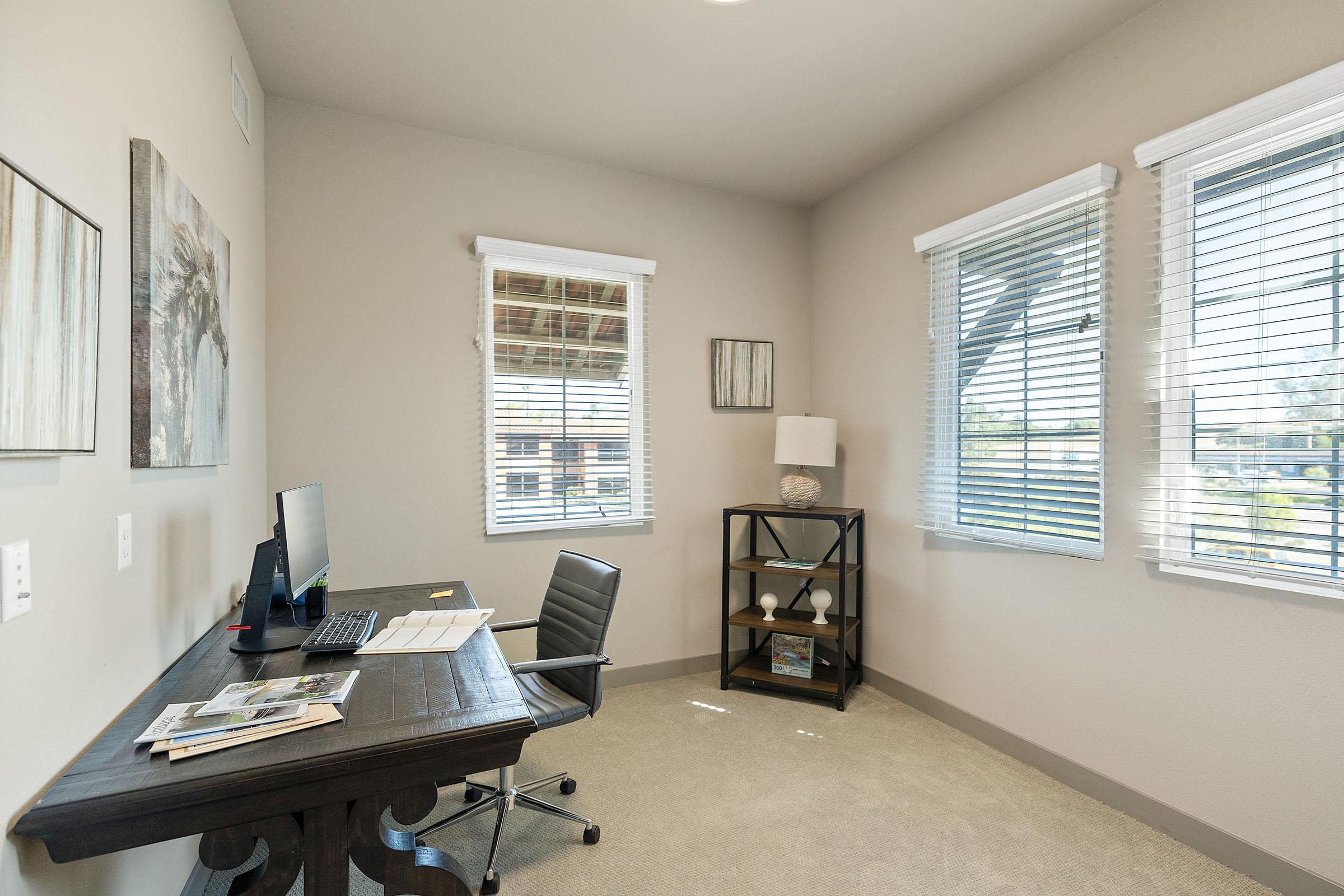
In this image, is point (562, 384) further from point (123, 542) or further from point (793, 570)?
point (123, 542)

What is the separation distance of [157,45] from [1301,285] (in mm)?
3234

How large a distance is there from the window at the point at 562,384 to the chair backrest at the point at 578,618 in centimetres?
92

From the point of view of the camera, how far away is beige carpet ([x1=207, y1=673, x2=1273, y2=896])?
2023 millimetres

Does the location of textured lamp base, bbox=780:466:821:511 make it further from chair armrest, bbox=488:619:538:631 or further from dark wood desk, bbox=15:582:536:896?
dark wood desk, bbox=15:582:536:896

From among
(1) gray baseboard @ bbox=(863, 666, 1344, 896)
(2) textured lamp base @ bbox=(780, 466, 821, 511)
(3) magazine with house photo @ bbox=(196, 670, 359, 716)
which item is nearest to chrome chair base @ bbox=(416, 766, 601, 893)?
(3) magazine with house photo @ bbox=(196, 670, 359, 716)

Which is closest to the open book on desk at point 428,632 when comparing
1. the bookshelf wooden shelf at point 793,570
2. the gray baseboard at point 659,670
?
the gray baseboard at point 659,670

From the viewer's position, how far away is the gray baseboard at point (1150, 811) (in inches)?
76.9

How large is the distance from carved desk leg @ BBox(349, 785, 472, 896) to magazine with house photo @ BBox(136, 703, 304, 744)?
0.81 feet

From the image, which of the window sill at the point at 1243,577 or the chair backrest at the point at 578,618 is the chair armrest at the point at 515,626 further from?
the window sill at the point at 1243,577

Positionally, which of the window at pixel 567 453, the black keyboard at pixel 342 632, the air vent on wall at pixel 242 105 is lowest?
the black keyboard at pixel 342 632

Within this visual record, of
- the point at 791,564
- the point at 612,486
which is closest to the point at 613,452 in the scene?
the point at 612,486

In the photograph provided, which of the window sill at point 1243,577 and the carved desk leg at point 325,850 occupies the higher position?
the window sill at point 1243,577

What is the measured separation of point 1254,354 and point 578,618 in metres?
2.39

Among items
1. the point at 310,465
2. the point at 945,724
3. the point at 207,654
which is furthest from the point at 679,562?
the point at 207,654
